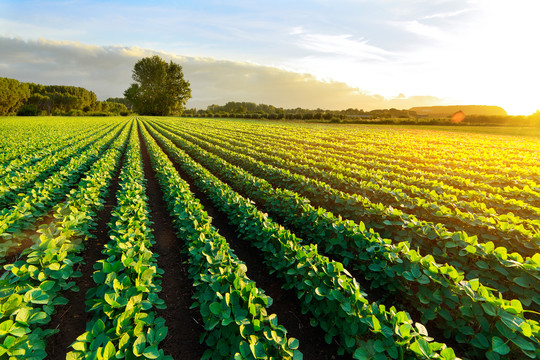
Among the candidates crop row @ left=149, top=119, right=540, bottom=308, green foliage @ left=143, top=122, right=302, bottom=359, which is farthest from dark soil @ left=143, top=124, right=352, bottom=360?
crop row @ left=149, top=119, right=540, bottom=308

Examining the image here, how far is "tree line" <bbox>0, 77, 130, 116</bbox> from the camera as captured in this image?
266ft

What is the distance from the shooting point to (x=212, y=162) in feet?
45.0

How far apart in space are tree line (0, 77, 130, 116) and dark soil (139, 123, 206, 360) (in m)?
108

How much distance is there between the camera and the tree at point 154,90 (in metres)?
98.9

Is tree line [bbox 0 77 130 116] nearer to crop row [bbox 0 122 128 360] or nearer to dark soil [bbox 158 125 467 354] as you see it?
crop row [bbox 0 122 128 360]

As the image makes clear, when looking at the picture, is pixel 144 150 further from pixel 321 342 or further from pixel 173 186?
pixel 321 342

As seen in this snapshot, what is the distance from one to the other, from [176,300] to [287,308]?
208cm

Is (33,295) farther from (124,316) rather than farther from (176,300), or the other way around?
(176,300)

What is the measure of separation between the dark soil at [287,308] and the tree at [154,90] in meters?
105

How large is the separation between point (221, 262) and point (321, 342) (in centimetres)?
199

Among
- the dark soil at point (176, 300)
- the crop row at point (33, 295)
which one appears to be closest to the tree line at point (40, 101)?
the dark soil at point (176, 300)

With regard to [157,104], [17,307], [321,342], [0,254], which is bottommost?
[321,342]

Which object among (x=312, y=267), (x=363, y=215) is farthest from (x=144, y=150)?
(x=312, y=267)

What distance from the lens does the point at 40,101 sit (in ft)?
338
